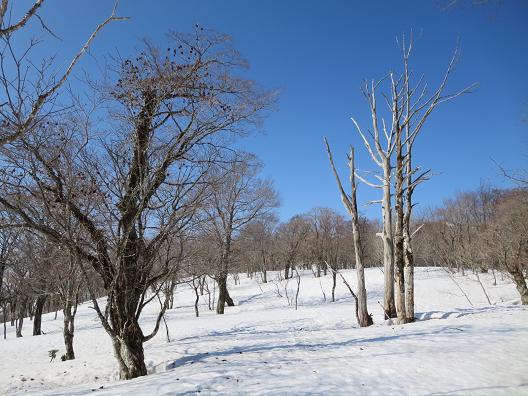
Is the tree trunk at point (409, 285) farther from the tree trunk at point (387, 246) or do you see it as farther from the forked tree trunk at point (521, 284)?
the forked tree trunk at point (521, 284)

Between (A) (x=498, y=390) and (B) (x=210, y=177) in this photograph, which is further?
(B) (x=210, y=177)

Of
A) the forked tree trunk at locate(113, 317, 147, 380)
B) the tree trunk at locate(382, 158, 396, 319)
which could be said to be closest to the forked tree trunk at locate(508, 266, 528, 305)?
the tree trunk at locate(382, 158, 396, 319)

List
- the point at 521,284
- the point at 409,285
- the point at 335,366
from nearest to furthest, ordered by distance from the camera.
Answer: the point at 335,366
the point at 409,285
the point at 521,284

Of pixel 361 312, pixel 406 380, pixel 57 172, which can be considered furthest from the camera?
pixel 361 312

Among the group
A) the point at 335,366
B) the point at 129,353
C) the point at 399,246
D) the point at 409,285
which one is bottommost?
the point at 335,366

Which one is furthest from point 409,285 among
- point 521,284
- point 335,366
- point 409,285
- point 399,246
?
point 521,284

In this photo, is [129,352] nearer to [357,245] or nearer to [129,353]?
[129,353]

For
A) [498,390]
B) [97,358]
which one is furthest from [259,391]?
[97,358]

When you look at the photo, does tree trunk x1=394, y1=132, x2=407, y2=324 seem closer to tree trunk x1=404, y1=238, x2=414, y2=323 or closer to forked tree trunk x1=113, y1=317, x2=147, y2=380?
tree trunk x1=404, y1=238, x2=414, y2=323

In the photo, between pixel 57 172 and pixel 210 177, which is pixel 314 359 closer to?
pixel 210 177

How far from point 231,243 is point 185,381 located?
1835cm

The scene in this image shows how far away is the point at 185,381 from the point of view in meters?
5.41

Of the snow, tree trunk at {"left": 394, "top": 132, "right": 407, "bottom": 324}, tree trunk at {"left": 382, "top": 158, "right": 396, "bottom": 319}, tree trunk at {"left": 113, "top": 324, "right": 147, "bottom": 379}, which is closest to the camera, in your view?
the snow

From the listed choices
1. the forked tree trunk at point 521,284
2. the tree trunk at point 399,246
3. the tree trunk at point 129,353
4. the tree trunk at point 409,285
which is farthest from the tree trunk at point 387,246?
the tree trunk at point 129,353
